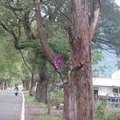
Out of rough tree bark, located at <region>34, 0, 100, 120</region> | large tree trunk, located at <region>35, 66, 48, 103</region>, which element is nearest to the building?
large tree trunk, located at <region>35, 66, 48, 103</region>

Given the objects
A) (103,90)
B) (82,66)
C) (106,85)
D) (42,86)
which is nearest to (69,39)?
(82,66)

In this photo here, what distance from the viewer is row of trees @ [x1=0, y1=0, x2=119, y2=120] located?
6194 mm

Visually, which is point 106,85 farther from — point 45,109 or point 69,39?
point 69,39

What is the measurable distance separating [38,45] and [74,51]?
6.29 m

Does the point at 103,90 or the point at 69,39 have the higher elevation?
the point at 69,39

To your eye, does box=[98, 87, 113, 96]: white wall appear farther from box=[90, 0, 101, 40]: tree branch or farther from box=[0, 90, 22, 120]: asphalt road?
box=[90, 0, 101, 40]: tree branch

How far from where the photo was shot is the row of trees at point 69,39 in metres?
6.19

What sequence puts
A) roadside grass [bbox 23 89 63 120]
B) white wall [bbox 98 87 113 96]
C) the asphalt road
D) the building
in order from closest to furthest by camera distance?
roadside grass [bbox 23 89 63 120] → the asphalt road → the building → white wall [bbox 98 87 113 96]

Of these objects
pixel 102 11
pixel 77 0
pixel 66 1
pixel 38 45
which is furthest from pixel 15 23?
pixel 77 0

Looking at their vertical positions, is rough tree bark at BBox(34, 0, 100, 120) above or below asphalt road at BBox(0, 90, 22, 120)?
above

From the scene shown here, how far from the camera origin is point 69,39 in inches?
252

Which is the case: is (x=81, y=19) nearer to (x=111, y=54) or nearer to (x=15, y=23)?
(x=111, y=54)

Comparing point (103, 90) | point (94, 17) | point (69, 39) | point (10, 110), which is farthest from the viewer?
point (103, 90)

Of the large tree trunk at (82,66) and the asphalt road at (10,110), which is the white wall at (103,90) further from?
the large tree trunk at (82,66)
